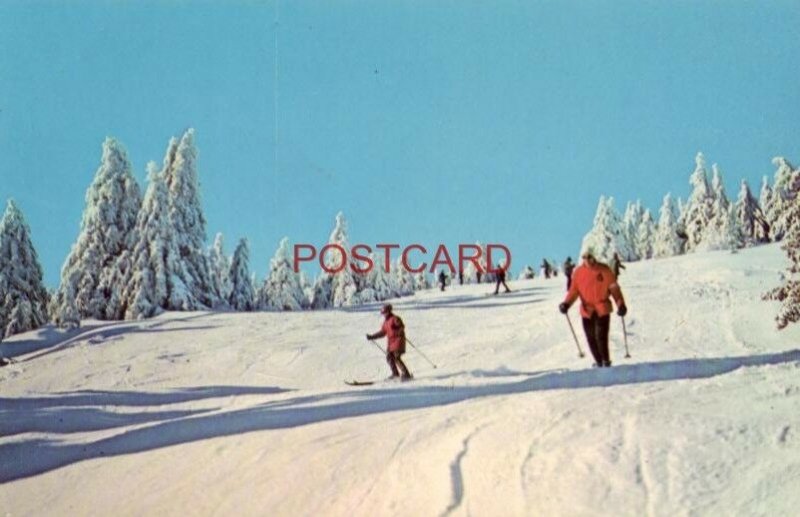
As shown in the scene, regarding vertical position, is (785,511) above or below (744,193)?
below

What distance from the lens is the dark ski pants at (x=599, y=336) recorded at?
1027cm

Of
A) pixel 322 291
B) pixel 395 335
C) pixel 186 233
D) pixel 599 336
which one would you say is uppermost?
pixel 186 233

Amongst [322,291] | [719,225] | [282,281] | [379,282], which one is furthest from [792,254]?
[719,225]

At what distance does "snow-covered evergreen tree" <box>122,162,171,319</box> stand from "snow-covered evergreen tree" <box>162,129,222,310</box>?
359 mm

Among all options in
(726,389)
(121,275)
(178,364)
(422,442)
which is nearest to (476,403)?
(422,442)

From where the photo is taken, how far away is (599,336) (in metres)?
10.4

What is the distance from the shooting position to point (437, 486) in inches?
220

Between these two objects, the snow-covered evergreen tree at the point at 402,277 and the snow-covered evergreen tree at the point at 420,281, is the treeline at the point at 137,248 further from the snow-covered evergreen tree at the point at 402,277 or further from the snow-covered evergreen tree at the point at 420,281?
the snow-covered evergreen tree at the point at 420,281

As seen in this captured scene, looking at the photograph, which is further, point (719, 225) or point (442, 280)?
point (719, 225)

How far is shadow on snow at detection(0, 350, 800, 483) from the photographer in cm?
858

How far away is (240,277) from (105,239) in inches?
594

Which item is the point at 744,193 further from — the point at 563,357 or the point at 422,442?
the point at 422,442

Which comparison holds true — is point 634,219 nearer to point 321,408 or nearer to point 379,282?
point 379,282

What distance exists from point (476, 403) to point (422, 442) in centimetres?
131
